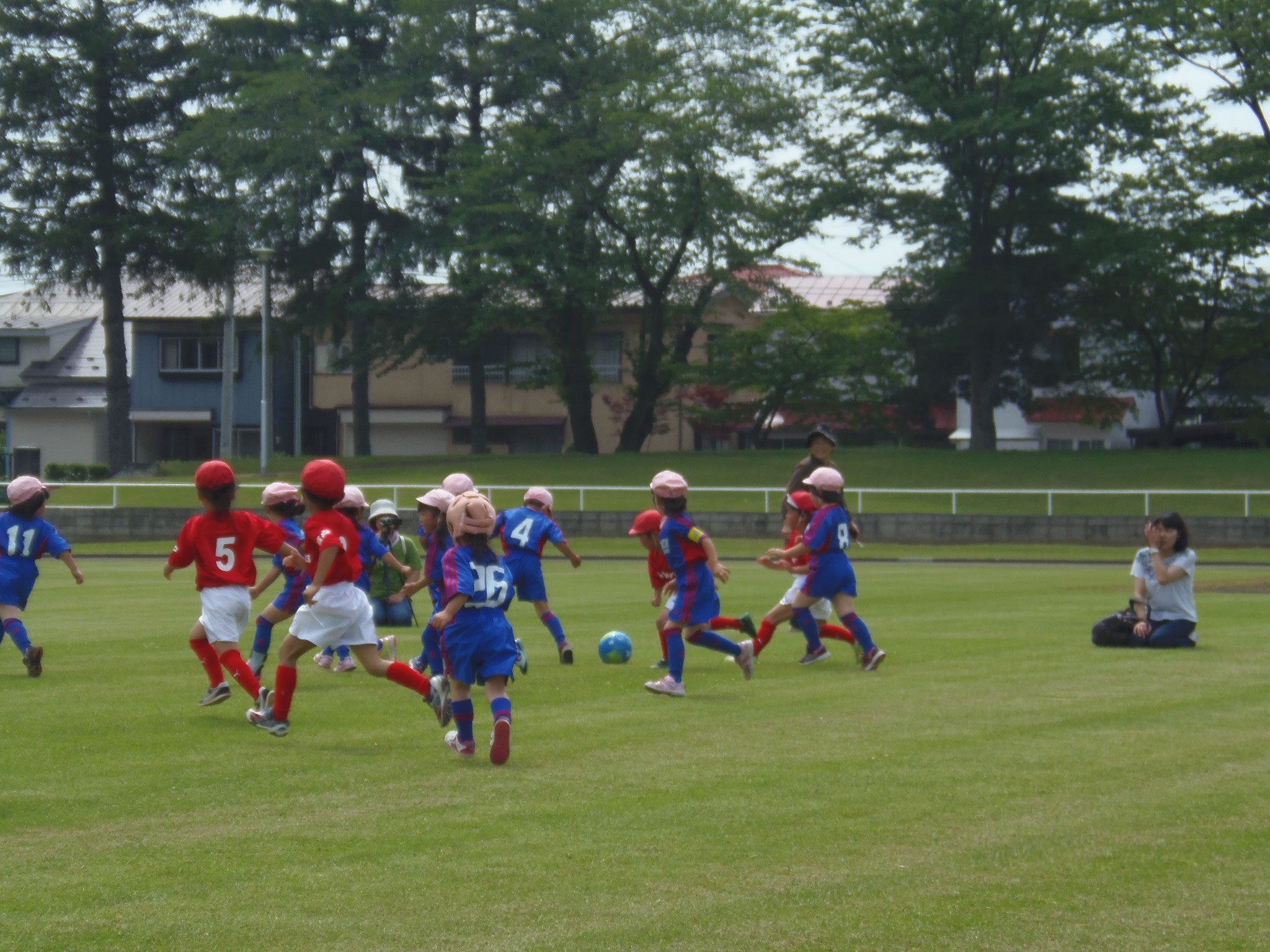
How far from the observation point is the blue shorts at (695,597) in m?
9.91

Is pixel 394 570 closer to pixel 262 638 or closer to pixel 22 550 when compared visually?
pixel 262 638

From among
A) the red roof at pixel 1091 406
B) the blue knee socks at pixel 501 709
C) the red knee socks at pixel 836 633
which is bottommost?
the red knee socks at pixel 836 633

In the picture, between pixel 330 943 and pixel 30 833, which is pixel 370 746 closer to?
pixel 30 833

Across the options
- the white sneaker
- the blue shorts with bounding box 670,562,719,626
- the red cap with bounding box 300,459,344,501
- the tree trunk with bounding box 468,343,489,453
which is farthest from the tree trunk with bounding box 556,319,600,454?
the red cap with bounding box 300,459,344,501

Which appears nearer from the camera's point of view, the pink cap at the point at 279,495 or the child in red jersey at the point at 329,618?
the child in red jersey at the point at 329,618

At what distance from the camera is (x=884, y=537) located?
109ft

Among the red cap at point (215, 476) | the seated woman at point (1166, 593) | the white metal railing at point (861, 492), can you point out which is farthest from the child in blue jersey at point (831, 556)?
the white metal railing at point (861, 492)

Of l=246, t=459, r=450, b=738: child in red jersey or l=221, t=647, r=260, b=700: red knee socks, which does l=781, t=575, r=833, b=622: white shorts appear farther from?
l=221, t=647, r=260, b=700: red knee socks

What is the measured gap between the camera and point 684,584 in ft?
32.8

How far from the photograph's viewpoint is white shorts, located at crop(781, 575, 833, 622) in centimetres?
1114

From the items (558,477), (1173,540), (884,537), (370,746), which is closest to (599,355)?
(558,477)

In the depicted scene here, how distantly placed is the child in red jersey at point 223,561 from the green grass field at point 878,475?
26.4 m

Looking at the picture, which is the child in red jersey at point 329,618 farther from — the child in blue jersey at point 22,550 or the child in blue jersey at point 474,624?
the child in blue jersey at point 22,550

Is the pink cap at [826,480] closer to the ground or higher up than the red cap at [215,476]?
closer to the ground
